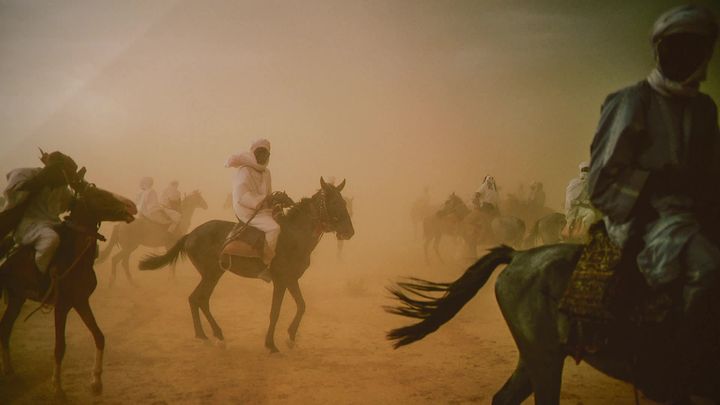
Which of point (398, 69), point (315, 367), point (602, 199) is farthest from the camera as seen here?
point (398, 69)

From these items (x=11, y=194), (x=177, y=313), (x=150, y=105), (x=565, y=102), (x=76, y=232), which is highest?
(x=150, y=105)

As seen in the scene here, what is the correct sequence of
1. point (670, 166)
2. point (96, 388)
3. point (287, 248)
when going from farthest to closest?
point (287, 248) < point (96, 388) < point (670, 166)

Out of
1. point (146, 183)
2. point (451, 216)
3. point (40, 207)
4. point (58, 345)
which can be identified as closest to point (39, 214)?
point (40, 207)

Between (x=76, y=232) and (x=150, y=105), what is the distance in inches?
2871

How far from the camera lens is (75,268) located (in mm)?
4633

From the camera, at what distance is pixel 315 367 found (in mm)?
5742

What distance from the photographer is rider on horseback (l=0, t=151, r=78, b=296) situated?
4711 millimetres

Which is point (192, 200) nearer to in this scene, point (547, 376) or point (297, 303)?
point (297, 303)

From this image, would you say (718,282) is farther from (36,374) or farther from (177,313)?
(177,313)

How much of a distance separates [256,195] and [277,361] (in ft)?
8.79

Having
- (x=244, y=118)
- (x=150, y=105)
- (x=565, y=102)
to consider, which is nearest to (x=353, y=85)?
(x=244, y=118)

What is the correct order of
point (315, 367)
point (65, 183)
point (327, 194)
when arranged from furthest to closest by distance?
1. point (327, 194)
2. point (315, 367)
3. point (65, 183)

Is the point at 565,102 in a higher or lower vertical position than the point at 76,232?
higher

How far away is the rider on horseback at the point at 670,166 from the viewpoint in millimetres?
2064
